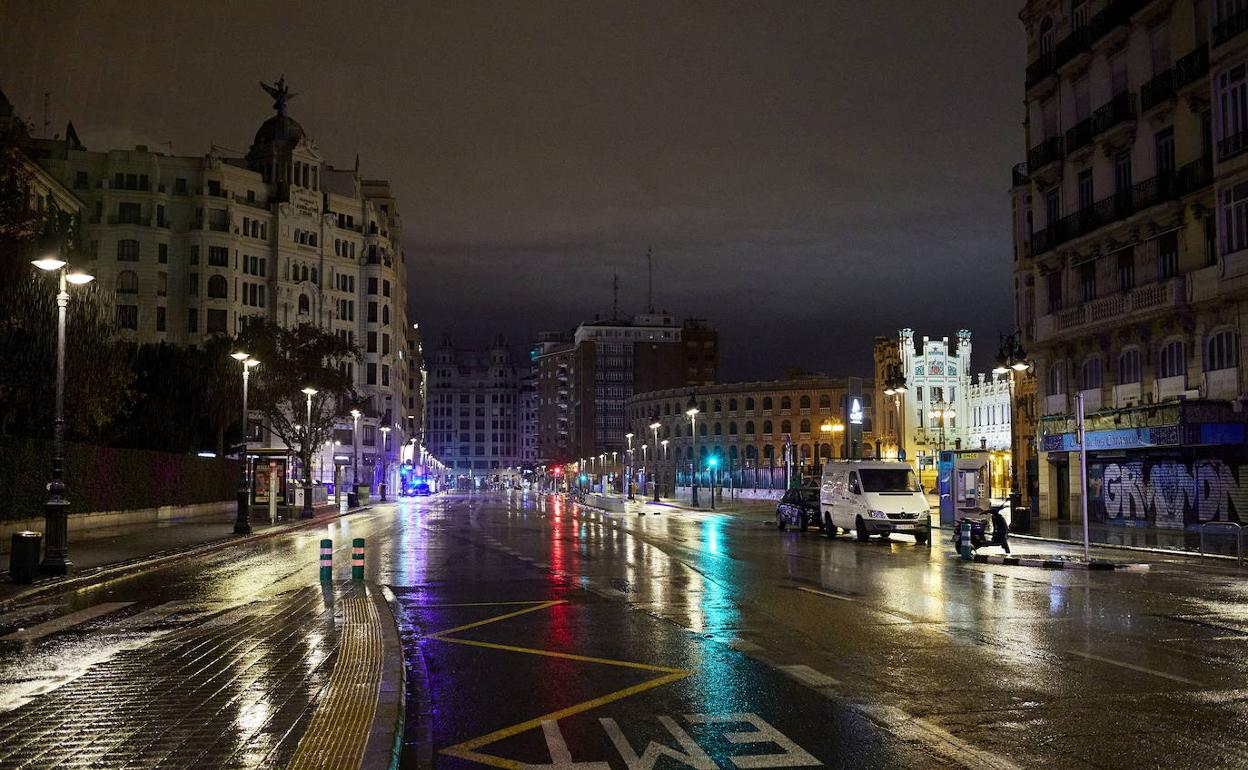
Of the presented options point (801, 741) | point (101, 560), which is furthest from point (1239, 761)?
point (101, 560)

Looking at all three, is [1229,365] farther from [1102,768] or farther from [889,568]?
[1102,768]

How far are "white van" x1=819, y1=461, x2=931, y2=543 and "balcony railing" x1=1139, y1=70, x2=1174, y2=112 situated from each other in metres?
15.6

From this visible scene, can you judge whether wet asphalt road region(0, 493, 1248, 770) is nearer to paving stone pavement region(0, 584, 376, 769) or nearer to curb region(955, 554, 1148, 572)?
paving stone pavement region(0, 584, 376, 769)

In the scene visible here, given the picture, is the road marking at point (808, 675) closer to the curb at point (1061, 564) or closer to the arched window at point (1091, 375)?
the curb at point (1061, 564)

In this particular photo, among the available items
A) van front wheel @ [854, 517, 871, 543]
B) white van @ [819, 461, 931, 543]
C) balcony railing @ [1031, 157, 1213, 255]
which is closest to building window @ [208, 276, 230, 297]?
balcony railing @ [1031, 157, 1213, 255]

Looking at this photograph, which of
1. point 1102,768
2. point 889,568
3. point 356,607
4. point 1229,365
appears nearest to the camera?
point 1102,768

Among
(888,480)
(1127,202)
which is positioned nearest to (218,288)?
(888,480)

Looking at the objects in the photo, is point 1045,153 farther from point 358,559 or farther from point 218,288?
point 218,288

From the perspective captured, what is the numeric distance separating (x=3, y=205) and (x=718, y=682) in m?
22.4

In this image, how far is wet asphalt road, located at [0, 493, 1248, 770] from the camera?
7.39 metres

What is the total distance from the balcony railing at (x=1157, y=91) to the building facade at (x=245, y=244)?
64357 mm

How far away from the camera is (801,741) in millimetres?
7500

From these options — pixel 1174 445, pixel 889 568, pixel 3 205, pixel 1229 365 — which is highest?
pixel 3 205

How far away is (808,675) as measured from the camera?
10000 millimetres
